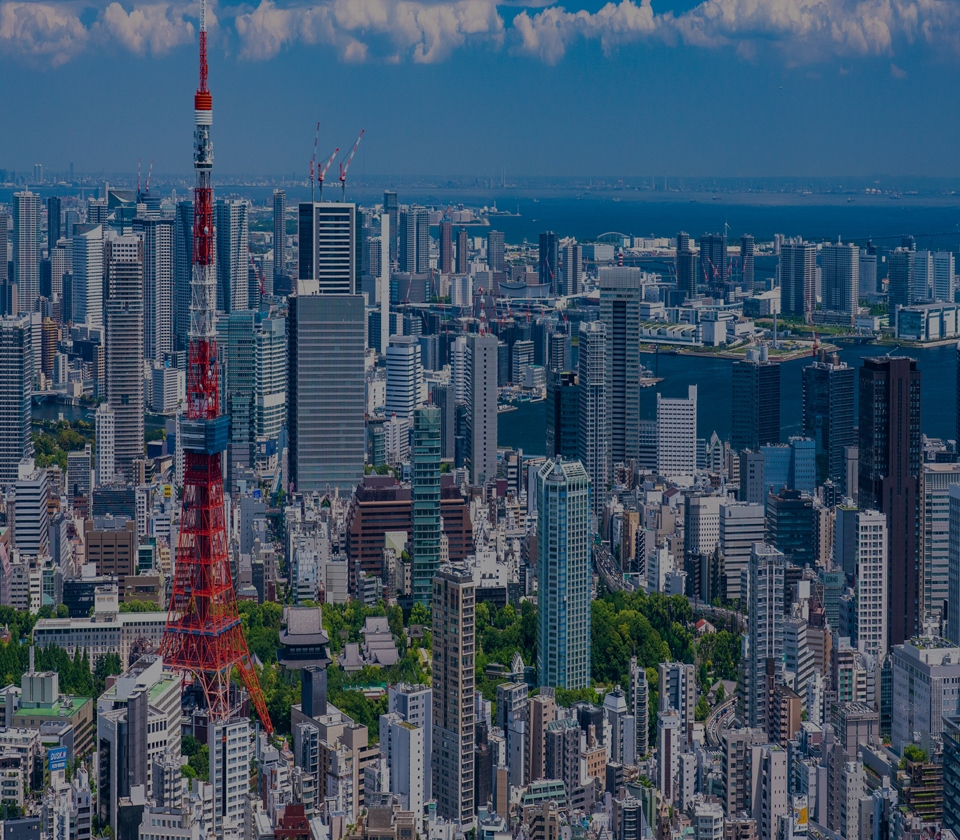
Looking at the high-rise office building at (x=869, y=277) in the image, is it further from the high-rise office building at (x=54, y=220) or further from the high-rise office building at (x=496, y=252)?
the high-rise office building at (x=54, y=220)

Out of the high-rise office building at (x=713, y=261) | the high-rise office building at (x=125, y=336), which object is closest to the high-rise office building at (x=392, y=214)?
the high-rise office building at (x=713, y=261)

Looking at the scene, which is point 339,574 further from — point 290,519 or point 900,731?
point 900,731

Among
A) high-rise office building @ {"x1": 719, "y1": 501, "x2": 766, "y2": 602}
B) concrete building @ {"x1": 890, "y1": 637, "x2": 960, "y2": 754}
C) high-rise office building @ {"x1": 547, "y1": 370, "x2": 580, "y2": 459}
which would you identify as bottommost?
concrete building @ {"x1": 890, "y1": 637, "x2": 960, "y2": 754}

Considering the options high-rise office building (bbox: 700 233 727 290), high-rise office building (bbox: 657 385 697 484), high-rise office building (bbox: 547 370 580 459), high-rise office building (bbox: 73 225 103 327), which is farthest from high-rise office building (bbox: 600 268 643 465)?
high-rise office building (bbox: 700 233 727 290)

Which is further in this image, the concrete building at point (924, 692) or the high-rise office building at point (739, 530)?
the high-rise office building at point (739, 530)

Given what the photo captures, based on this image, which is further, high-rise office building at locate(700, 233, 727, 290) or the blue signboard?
high-rise office building at locate(700, 233, 727, 290)

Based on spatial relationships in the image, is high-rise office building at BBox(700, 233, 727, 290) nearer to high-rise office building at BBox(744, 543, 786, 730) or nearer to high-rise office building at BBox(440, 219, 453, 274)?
high-rise office building at BBox(440, 219, 453, 274)

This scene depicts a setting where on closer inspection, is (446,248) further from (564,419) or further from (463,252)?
(564,419)

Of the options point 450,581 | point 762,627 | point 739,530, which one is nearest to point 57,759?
point 450,581
